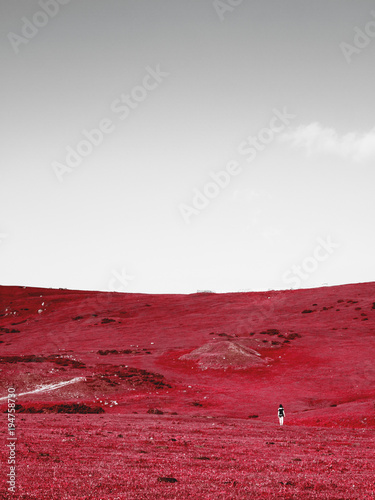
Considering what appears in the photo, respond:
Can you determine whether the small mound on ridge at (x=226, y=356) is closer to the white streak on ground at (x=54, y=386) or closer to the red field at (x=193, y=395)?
the red field at (x=193, y=395)

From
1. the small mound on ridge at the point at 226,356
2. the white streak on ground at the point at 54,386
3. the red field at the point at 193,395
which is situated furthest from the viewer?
the small mound on ridge at the point at 226,356

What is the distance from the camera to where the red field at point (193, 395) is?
13945 millimetres

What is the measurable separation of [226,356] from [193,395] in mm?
12977

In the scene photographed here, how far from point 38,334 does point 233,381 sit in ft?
141

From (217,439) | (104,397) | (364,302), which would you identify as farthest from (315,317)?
(217,439)

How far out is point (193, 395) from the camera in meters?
41.5

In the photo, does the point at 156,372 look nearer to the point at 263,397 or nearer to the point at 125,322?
the point at 263,397

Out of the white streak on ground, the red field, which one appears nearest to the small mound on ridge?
the red field

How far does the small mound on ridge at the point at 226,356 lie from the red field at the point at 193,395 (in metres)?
0.18

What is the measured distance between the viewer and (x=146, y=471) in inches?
578

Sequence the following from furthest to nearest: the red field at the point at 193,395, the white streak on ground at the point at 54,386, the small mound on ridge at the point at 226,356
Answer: the small mound on ridge at the point at 226,356 → the white streak on ground at the point at 54,386 → the red field at the point at 193,395

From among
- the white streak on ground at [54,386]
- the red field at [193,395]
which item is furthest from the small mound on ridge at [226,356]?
the white streak on ground at [54,386]

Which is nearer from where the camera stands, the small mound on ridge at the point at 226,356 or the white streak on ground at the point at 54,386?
the white streak on ground at the point at 54,386

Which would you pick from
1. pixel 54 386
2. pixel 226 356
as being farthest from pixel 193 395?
pixel 226 356
